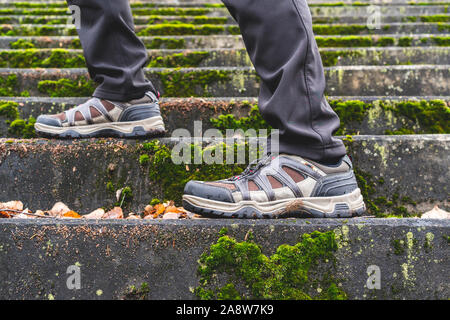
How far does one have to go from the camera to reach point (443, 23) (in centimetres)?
416

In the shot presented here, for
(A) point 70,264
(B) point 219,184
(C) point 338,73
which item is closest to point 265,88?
(B) point 219,184

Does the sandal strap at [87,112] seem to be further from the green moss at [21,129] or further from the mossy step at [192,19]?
the mossy step at [192,19]

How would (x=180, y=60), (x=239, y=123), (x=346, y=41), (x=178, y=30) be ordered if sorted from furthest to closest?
(x=178, y=30) < (x=346, y=41) < (x=180, y=60) < (x=239, y=123)

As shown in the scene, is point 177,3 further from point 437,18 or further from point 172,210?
point 172,210

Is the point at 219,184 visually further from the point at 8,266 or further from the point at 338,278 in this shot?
the point at 8,266

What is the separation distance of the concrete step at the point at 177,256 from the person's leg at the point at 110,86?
2.22 feet

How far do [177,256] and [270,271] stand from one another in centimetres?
28

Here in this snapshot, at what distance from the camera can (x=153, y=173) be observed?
5.66 feet

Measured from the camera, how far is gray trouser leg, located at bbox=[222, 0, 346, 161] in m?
1.30

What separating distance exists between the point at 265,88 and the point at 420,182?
0.81 metres

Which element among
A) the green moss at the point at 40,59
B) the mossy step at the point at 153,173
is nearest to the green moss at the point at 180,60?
the green moss at the point at 40,59

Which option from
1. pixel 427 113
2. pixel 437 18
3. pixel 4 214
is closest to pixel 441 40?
pixel 437 18

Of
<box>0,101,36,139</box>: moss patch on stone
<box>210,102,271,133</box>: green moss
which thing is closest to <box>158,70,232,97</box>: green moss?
<box>210,102,271,133</box>: green moss
